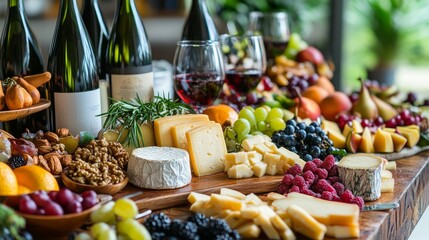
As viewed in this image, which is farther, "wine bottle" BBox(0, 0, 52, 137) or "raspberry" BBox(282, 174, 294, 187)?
"wine bottle" BBox(0, 0, 52, 137)

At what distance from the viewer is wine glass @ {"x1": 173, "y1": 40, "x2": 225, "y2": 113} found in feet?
5.60

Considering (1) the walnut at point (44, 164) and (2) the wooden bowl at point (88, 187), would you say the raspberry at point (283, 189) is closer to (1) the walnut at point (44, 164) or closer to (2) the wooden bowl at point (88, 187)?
(2) the wooden bowl at point (88, 187)

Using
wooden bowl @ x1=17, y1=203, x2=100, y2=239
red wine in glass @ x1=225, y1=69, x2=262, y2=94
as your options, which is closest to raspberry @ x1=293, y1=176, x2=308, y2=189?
wooden bowl @ x1=17, y1=203, x2=100, y2=239

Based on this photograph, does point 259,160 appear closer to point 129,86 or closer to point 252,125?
point 252,125

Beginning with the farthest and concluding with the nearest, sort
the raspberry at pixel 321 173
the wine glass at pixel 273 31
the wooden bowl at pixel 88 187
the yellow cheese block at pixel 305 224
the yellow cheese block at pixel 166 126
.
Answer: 1. the wine glass at pixel 273 31
2. the yellow cheese block at pixel 166 126
3. the raspberry at pixel 321 173
4. the wooden bowl at pixel 88 187
5. the yellow cheese block at pixel 305 224

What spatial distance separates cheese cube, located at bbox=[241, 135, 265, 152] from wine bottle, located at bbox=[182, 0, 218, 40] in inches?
25.2

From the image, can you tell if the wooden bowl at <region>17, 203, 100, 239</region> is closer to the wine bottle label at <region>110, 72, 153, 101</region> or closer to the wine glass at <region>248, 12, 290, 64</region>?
the wine bottle label at <region>110, 72, 153, 101</region>

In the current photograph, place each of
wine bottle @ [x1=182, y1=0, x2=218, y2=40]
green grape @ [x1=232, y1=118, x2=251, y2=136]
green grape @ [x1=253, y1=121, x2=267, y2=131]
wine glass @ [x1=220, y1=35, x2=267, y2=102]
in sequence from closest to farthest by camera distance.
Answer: green grape @ [x1=232, y1=118, x2=251, y2=136]
green grape @ [x1=253, y1=121, x2=267, y2=131]
wine glass @ [x1=220, y1=35, x2=267, y2=102]
wine bottle @ [x1=182, y1=0, x2=218, y2=40]

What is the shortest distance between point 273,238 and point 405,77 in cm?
428

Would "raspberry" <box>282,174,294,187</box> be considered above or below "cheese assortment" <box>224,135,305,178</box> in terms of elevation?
below

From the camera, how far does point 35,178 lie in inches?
47.1

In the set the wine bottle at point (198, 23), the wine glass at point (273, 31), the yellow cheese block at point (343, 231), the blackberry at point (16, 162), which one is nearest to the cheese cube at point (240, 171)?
the yellow cheese block at point (343, 231)

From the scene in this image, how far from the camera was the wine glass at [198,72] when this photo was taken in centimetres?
171

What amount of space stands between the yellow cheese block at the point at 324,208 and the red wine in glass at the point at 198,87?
553 mm
